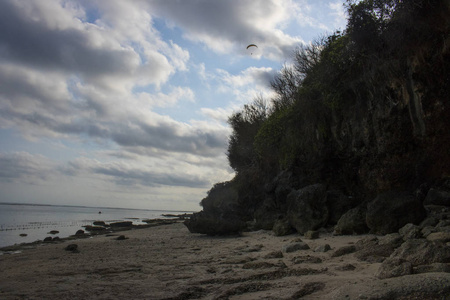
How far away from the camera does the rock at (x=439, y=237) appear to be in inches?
210

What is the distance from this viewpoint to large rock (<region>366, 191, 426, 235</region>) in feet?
25.2

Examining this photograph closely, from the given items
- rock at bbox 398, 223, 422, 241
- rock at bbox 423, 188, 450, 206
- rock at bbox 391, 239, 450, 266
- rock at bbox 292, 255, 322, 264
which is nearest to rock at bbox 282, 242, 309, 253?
rock at bbox 292, 255, 322, 264

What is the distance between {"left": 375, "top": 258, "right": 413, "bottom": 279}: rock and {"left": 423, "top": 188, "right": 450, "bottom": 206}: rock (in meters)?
5.75

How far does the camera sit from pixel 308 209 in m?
11.0

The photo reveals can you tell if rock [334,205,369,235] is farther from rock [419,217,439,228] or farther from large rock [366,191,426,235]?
rock [419,217,439,228]

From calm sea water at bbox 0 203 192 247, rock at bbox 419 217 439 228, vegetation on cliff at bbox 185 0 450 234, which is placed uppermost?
vegetation on cliff at bbox 185 0 450 234

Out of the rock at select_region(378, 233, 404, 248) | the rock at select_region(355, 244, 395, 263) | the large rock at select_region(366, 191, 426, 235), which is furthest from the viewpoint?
the large rock at select_region(366, 191, 426, 235)

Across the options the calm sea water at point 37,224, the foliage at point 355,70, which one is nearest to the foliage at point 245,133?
the foliage at point 355,70

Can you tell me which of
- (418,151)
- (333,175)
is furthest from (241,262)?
(333,175)

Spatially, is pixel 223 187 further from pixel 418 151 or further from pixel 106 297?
pixel 106 297

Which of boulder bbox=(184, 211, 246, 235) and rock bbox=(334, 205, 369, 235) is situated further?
boulder bbox=(184, 211, 246, 235)

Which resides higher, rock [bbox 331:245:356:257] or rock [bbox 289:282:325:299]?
rock [bbox 331:245:356:257]

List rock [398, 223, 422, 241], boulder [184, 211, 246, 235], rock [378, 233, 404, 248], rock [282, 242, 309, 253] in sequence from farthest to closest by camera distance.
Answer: boulder [184, 211, 246, 235], rock [282, 242, 309, 253], rock [398, 223, 422, 241], rock [378, 233, 404, 248]

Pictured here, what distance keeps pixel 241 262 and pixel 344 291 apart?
319 centimetres
